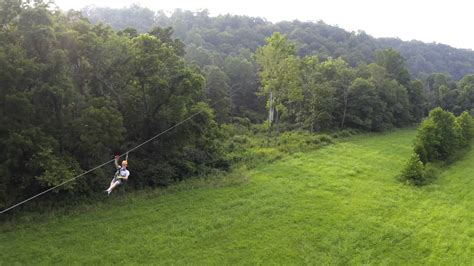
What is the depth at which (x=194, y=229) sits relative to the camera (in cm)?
2572

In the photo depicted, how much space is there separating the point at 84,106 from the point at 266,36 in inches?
4208

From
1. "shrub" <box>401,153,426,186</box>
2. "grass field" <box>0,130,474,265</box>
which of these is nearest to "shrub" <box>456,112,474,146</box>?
"grass field" <box>0,130,474,265</box>

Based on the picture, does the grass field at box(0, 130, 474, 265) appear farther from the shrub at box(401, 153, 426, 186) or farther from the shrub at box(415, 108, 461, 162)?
the shrub at box(415, 108, 461, 162)

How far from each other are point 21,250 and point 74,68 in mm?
13792

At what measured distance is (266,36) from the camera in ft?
427

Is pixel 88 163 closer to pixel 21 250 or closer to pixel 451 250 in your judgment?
pixel 21 250

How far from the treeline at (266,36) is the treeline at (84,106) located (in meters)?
46.0

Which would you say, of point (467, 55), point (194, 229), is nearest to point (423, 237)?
point (194, 229)

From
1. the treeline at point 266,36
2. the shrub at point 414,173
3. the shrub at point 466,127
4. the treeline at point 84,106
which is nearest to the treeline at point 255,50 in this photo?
the treeline at point 266,36

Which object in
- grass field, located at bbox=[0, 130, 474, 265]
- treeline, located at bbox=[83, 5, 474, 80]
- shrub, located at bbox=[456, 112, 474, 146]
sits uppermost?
treeline, located at bbox=[83, 5, 474, 80]

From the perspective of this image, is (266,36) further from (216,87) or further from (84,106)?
(84,106)

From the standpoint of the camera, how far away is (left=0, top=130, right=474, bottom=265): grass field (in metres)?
23.0

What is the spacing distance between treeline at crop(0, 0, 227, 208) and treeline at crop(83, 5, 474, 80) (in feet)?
151

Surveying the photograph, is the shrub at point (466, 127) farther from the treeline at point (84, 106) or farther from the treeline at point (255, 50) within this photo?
the treeline at point (84, 106)
